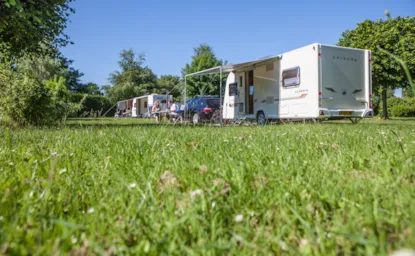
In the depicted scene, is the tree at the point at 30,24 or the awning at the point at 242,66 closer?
the tree at the point at 30,24

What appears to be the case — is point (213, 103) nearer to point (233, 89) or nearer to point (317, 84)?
point (233, 89)

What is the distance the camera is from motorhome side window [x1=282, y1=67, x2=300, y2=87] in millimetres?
10770

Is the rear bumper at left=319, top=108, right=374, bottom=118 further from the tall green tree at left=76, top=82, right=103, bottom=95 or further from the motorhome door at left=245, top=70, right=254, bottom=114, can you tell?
the tall green tree at left=76, top=82, right=103, bottom=95

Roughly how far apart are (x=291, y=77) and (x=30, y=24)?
8.34 m

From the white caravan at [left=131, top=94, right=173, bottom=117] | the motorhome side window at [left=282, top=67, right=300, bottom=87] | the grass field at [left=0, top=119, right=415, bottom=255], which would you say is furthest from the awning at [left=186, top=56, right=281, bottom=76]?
the white caravan at [left=131, top=94, right=173, bottom=117]

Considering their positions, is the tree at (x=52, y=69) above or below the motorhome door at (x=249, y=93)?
above

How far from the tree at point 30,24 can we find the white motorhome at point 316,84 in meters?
5.98

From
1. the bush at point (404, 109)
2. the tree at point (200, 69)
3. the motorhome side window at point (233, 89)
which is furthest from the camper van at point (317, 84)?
the bush at point (404, 109)

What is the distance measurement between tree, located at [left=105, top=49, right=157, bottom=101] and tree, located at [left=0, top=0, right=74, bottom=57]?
37.8m

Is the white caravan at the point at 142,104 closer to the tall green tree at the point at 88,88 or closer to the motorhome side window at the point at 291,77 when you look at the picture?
the motorhome side window at the point at 291,77

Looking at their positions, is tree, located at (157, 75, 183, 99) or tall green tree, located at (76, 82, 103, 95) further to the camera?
tall green tree, located at (76, 82, 103, 95)

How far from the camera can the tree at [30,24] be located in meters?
8.47

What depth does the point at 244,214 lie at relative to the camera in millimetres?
1174

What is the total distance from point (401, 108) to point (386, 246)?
35549mm
